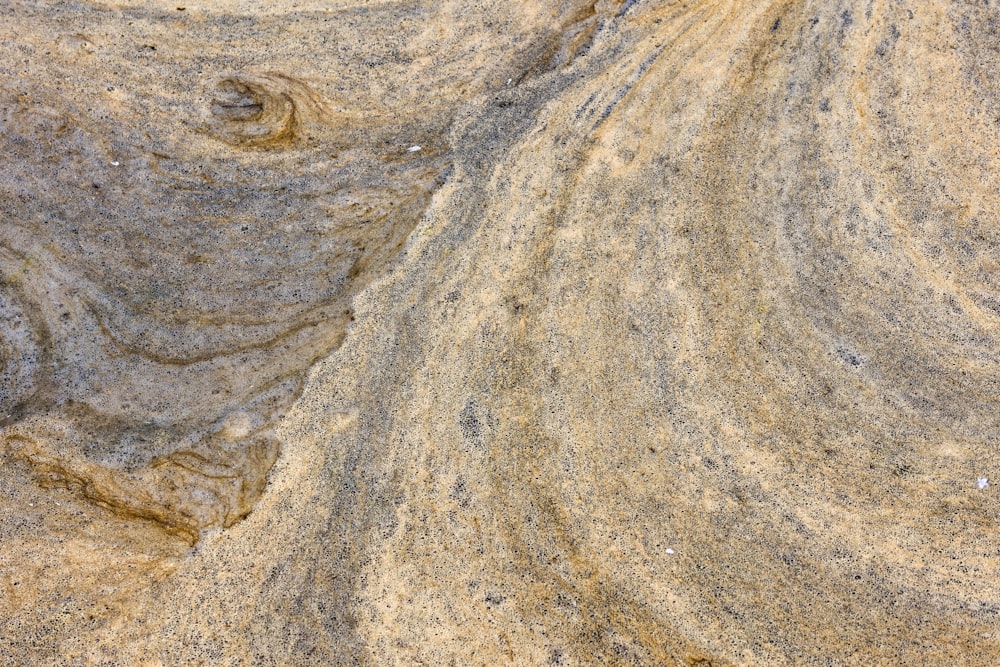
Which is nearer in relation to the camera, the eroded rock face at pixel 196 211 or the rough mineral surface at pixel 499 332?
the rough mineral surface at pixel 499 332

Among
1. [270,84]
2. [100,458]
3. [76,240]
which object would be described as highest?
[270,84]

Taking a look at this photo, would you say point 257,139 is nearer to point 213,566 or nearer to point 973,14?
point 213,566

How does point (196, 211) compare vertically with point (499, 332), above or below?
above

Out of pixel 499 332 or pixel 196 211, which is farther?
pixel 196 211

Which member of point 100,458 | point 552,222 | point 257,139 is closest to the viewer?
point 100,458

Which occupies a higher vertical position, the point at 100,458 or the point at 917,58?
the point at 917,58

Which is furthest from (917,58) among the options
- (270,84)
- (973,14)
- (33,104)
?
(33,104)

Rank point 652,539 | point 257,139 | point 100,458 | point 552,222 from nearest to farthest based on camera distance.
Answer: point 652,539 → point 100,458 → point 552,222 → point 257,139

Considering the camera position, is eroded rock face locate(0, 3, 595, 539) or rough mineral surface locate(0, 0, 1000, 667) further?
eroded rock face locate(0, 3, 595, 539)
